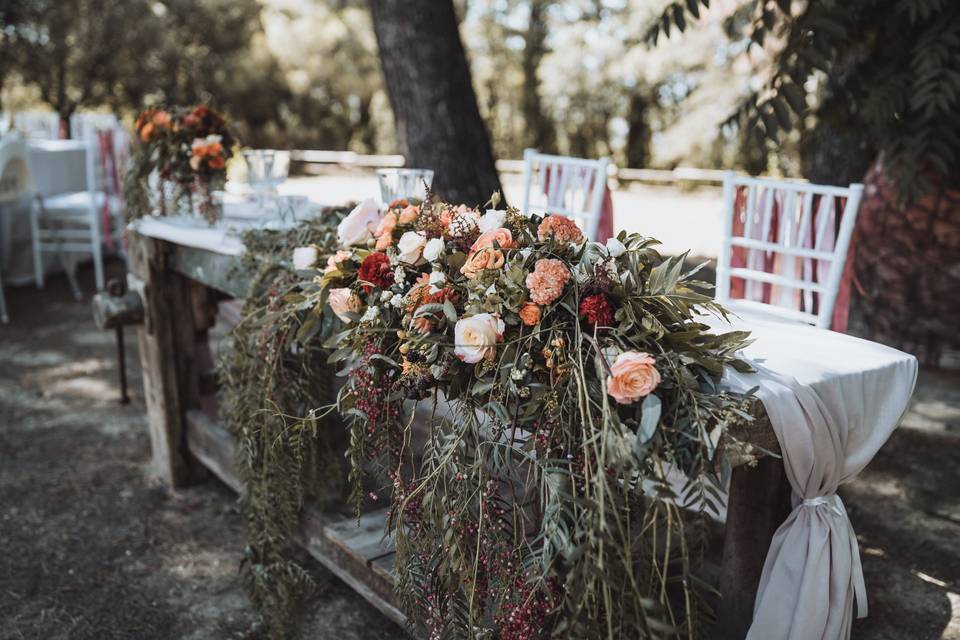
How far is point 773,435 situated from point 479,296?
0.57m

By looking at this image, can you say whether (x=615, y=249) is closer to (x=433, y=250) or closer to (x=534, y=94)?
(x=433, y=250)

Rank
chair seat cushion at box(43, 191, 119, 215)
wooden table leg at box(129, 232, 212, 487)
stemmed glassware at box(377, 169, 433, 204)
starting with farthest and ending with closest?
chair seat cushion at box(43, 191, 119, 215), wooden table leg at box(129, 232, 212, 487), stemmed glassware at box(377, 169, 433, 204)

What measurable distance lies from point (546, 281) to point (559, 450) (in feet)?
0.92

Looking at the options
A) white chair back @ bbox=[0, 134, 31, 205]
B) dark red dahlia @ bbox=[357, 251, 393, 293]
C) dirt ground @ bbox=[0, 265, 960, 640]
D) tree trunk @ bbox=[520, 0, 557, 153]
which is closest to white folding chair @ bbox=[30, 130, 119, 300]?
white chair back @ bbox=[0, 134, 31, 205]

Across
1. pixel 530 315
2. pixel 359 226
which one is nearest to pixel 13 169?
pixel 359 226

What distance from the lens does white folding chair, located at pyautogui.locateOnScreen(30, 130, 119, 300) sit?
577 cm

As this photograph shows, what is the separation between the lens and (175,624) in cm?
231

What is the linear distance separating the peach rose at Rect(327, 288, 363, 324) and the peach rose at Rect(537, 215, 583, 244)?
401 mm

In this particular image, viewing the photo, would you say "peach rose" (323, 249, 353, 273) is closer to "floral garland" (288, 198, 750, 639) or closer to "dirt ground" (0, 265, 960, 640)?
"floral garland" (288, 198, 750, 639)

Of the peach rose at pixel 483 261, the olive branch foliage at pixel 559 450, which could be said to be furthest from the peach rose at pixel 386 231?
the peach rose at pixel 483 261

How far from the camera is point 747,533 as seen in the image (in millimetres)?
1803

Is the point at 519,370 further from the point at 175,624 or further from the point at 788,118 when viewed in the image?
the point at 788,118

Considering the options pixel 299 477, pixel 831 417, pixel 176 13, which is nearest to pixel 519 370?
pixel 831 417

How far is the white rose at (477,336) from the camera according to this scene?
1.42 metres
